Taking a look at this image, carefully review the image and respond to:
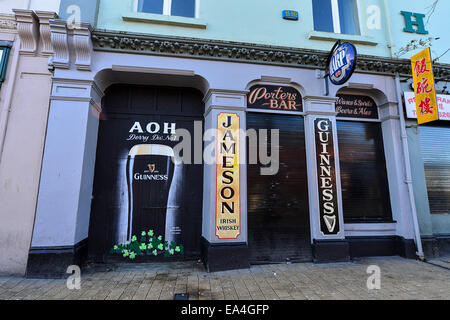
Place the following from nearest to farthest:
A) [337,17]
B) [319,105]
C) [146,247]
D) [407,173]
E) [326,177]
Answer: [146,247] < [326,177] < [319,105] < [407,173] < [337,17]

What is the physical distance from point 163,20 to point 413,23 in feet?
25.8

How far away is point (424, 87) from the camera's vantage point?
6.15 meters

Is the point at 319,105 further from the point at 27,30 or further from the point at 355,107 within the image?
the point at 27,30

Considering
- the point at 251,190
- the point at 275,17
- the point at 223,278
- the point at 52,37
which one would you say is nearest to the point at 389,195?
the point at 251,190

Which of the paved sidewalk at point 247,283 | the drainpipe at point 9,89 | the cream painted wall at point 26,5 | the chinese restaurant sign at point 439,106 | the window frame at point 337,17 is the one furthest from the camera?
the window frame at point 337,17

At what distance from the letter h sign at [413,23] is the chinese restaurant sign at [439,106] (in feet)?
7.28

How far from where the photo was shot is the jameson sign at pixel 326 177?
5.93m

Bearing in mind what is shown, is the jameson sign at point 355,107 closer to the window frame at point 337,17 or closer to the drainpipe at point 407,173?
the drainpipe at point 407,173

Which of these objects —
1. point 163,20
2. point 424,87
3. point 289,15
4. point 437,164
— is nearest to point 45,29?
point 163,20

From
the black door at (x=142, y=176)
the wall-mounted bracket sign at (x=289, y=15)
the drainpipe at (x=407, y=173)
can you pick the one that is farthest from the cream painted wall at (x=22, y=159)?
the drainpipe at (x=407, y=173)

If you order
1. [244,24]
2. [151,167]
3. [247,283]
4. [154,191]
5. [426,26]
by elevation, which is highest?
[426,26]

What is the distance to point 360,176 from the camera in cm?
682

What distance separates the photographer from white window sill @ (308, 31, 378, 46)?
6.55 metres

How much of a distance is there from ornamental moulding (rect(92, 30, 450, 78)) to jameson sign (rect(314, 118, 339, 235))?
1.85 m
